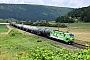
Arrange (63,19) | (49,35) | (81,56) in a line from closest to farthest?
(81,56) → (49,35) → (63,19)

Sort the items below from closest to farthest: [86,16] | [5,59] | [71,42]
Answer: [5,59] → [71,42] → [86,16]

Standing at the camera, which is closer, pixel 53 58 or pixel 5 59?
pixel 53 58

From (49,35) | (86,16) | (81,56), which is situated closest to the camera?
(81,56)

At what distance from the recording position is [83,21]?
152500 mm

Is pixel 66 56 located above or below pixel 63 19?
above

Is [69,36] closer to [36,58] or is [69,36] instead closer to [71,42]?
[71,42]

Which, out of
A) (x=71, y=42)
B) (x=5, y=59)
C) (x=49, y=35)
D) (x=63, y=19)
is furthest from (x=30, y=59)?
(x=63, y=19)

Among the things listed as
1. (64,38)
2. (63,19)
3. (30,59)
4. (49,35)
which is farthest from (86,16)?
(30,59)

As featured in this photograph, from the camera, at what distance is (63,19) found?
167 meters

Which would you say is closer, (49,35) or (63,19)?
(49,35)

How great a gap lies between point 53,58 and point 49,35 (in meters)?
52.1

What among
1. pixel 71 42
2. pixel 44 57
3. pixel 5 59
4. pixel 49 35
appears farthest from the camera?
pixel 49 35

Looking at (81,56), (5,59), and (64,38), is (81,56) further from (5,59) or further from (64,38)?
(64,38)

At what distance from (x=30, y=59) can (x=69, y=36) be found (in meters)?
38.7
